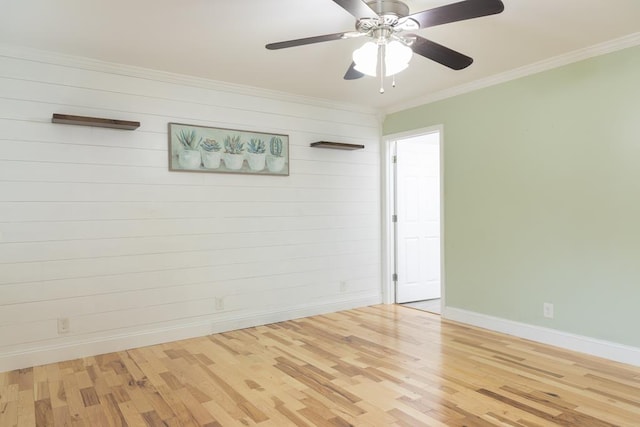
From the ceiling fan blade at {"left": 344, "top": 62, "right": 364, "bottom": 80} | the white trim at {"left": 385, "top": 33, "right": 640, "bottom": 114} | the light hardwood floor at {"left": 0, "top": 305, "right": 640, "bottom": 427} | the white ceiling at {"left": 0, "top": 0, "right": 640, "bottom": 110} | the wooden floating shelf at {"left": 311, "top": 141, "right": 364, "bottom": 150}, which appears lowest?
the light hardwood floor at {"left": 0, "top": 305, "right": 640, "bottom": 427}

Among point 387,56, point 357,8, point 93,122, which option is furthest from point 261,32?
point 93,122

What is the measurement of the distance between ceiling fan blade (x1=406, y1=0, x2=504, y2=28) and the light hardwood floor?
6.96 feet

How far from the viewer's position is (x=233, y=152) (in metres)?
4.21

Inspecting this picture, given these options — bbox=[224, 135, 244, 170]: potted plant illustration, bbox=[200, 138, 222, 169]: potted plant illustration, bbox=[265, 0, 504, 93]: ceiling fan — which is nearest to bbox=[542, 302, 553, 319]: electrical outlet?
bbox=[265, 0, 504, 93]: ceiling fan

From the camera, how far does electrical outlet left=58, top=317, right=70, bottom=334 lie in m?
3.38

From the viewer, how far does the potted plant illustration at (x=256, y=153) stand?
432cm

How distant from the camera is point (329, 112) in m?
4.91

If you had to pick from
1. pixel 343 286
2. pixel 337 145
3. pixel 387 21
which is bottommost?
pixel 343 286

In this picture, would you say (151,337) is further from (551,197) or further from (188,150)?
(551,197)

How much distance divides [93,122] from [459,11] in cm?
282

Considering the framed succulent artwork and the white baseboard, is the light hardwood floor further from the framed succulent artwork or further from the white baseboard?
the framed succulent artwork

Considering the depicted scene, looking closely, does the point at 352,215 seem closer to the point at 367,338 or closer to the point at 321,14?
the point at 367,338

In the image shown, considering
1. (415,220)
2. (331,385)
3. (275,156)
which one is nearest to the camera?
(331,385)

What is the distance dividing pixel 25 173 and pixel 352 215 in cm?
326
